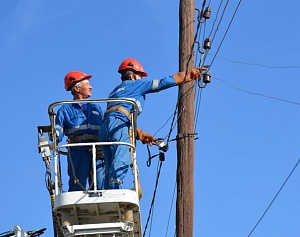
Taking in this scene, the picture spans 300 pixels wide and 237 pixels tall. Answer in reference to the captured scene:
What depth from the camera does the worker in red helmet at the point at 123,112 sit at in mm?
11109

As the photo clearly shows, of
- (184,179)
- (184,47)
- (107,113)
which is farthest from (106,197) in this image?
(184,47)

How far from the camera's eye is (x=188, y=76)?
12.0 meters

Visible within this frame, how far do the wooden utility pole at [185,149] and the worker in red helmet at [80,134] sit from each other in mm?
1223

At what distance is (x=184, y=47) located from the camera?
12898mm

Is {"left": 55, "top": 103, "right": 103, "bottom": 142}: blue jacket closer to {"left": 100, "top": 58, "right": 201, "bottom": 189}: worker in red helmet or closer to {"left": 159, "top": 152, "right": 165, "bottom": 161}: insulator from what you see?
{"left": 100, "top": 58, "right": 201, "bottom": 189}: worker in red helmet

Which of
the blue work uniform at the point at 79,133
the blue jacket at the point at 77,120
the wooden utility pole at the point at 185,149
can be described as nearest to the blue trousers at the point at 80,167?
the blue work uniform at the point at 79,133

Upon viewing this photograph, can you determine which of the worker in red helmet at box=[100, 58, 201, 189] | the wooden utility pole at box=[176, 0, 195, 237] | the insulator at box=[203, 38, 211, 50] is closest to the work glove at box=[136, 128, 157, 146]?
the worker in red helmet at box=[100, 58, 201, 189]

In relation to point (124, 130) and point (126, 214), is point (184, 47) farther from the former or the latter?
point (126, 214)

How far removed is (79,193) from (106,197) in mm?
306

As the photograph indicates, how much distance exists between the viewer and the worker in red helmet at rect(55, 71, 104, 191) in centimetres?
1150

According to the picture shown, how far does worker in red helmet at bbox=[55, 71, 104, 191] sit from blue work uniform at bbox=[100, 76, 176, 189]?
318 mm

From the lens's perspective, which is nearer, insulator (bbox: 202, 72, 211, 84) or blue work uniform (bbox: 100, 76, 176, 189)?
blue work uniform (bbox: 100, 76, 176, 189)

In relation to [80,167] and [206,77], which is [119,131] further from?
[206,77]

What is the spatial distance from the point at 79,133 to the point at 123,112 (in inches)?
25.7
